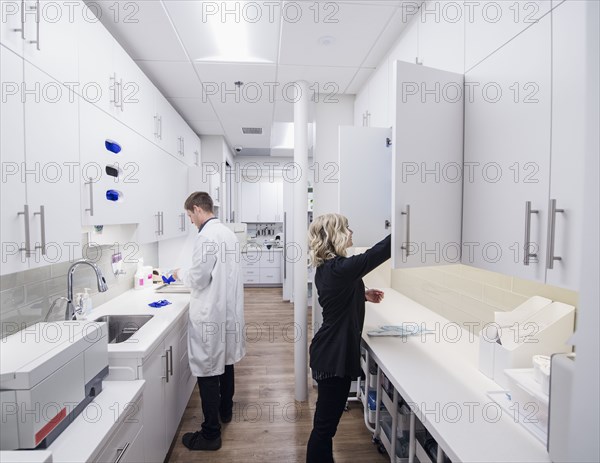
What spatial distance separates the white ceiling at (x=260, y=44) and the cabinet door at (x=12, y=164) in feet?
3.15

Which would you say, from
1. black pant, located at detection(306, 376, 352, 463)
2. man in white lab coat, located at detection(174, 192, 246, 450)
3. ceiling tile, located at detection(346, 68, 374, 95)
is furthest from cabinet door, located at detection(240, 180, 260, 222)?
black pant, located at detection(306, 376, 352, 463)

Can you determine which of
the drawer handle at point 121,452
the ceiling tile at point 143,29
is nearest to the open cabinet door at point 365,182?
the ceiling tile at point 143,29

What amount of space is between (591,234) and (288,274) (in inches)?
200

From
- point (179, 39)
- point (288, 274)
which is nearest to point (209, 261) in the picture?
point (179, 39)

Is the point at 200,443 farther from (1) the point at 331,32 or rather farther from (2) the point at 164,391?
(1) the point at 331,32

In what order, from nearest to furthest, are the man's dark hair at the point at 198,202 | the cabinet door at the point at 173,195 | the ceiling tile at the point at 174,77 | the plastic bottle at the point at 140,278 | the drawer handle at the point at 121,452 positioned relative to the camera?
the drawer handle at the point at 121,452
the man's dark hair at the point at 198,202
the ceiling tile at the point at 174,77
the cabinet door at the point at 173,195
the plastic bottle at the point at 140,278

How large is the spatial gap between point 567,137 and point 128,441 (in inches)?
77.4

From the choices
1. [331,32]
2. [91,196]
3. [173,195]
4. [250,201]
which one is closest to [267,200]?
[250,201]

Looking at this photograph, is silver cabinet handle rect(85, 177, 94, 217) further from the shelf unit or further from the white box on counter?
the white box on counter

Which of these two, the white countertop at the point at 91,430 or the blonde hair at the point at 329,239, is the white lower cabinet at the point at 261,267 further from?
the white countertop at the point at 91,430

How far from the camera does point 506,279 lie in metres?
1.56

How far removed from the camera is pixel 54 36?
1.29m

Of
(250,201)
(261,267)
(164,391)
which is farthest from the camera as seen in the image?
(250,201)

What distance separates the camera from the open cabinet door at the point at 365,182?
1.88m
